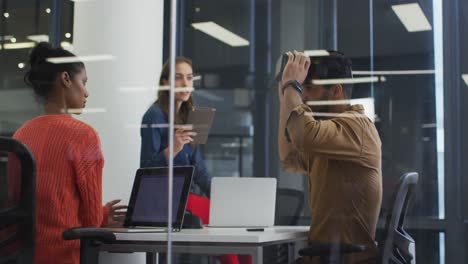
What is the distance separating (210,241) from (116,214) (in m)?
0.72

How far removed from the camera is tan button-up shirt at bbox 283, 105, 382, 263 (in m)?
2.68

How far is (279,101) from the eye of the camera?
3320 millimetres

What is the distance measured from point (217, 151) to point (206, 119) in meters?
0.19

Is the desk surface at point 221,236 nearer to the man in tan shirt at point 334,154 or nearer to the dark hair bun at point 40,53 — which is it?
the man in tan shirt at point 334,154

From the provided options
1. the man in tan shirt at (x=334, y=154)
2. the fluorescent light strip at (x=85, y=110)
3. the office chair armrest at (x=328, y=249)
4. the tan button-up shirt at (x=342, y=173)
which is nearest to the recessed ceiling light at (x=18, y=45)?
the fluorescent light strip at (x=85, y=110)

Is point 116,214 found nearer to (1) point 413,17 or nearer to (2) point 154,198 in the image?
(2) point 154,198

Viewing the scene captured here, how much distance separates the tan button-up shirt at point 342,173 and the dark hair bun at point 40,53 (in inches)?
50.7

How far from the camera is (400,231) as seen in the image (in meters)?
2.82

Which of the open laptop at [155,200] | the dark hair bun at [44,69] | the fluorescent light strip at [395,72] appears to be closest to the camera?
the open laptop at [155,200]

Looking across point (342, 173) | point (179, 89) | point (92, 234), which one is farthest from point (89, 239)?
point (179, 89)

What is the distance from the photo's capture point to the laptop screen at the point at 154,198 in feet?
9.42

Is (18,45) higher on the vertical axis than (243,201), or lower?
higher

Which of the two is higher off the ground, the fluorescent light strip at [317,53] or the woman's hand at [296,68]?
the fluorescent light strip at [317,53]

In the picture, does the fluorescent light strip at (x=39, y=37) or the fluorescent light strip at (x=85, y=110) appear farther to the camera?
the fluorescent light strip at (x=39, y=37)
